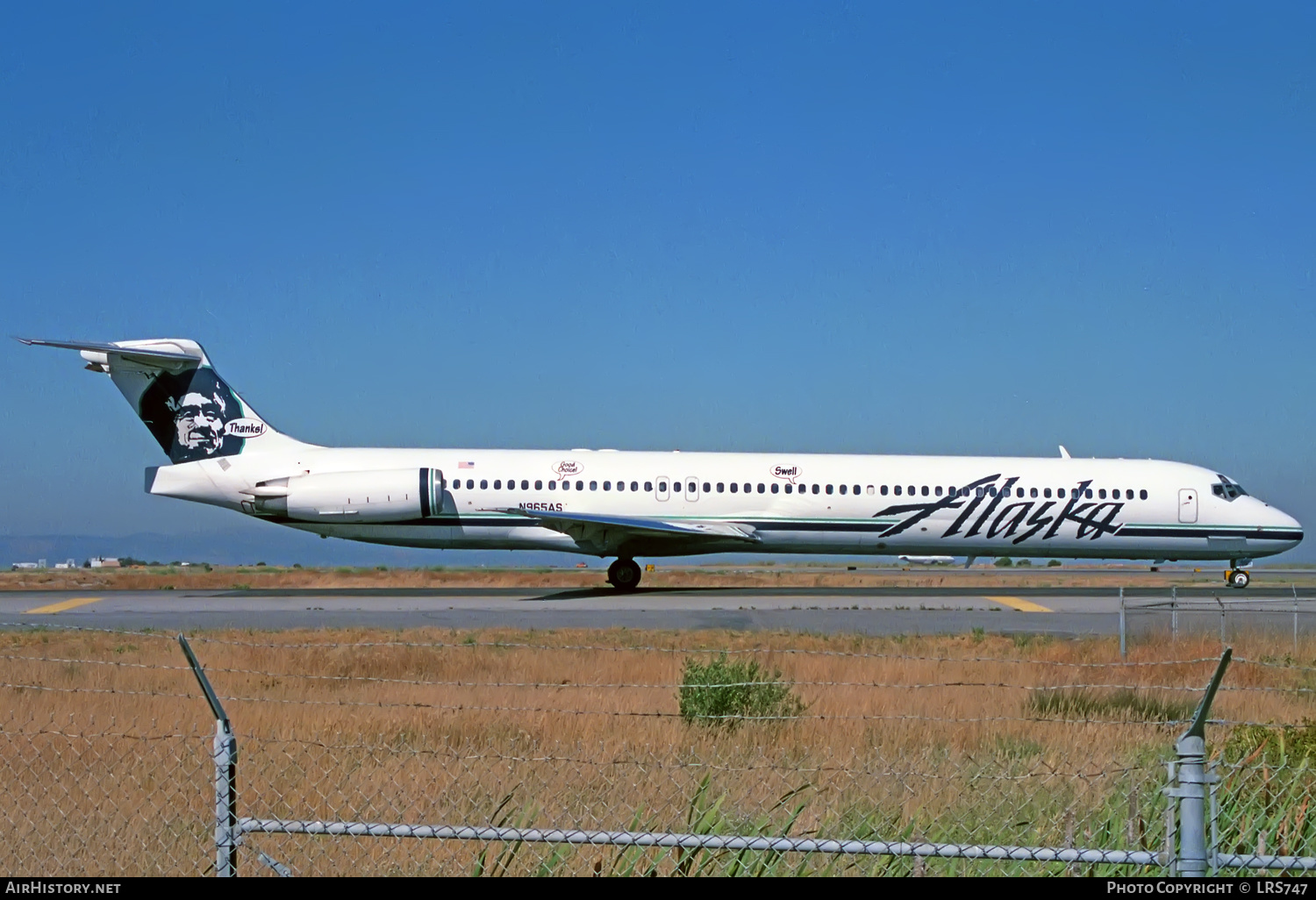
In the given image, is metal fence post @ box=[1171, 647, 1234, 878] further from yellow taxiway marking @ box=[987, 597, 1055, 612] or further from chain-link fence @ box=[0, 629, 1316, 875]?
yellow taxiway marking @ box=[987, 597, 1055, 612]

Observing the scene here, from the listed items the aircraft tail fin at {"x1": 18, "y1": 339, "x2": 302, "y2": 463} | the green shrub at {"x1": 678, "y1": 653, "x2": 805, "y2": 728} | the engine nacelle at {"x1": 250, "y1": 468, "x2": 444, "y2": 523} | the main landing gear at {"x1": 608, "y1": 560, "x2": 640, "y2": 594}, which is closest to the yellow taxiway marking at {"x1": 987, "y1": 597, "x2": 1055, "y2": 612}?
the main landing gear at {"x1": 608, "y1": 560, "x2": 640, "y2": 594}

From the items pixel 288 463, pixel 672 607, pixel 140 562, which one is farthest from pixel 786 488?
pixel 140 562

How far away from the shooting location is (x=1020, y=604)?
23.5m

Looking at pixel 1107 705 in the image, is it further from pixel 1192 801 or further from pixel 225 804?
pixel 225 804

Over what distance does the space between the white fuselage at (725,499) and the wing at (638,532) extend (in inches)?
2.6

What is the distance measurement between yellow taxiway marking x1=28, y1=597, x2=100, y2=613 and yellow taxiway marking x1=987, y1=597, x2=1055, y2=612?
→ 17.5 m

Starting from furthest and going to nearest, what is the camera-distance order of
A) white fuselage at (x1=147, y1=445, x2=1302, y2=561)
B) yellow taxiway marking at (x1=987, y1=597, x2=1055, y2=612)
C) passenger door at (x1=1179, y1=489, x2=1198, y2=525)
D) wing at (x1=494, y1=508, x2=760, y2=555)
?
passenger door at (x1=1179, y1=489, x2=1198, y2=525) → white fuselage at (x1=147, y1=445, x2=1302, y2=561) → wing at (x1=494, y1=508, x2=760, y2=555) → yellow taxiway marking at (x1=987, y1=597, x2=1055, y2=612)

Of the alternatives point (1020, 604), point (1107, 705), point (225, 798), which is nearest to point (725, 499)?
point (1020, 604)

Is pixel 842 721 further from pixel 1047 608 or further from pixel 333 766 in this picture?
pixel 1047 608

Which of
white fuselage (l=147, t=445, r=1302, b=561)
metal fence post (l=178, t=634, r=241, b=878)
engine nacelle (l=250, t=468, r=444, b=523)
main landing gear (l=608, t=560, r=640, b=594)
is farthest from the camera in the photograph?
main landing gear (l=608, t=560, r=640, b=594)

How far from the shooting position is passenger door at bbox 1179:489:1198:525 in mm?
28234

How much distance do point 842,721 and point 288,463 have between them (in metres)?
20.6

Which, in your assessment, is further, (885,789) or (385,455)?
(385,455)

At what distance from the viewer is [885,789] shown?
24.3 ft
